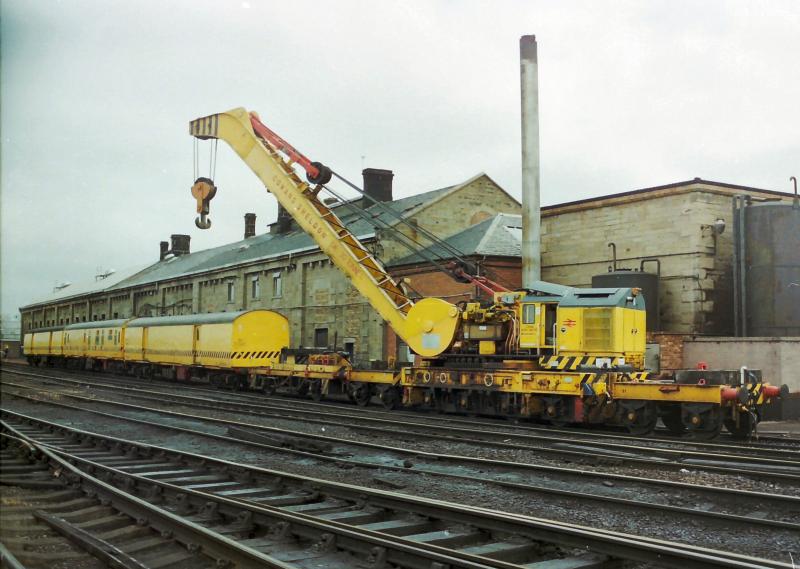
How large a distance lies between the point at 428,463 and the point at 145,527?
15.5 ft

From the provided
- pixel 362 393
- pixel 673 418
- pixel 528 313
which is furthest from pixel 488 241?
pixel 673 418

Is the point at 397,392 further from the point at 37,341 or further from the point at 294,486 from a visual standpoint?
the point at 37,341

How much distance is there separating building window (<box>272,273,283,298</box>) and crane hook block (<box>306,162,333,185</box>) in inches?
726

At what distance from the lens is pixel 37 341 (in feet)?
160

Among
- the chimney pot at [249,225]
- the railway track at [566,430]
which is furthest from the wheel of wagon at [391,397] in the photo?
the chimney pot at [249,225]

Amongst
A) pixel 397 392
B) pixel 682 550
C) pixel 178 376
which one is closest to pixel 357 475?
pixel 682 550

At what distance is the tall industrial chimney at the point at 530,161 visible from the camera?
24.0 meters

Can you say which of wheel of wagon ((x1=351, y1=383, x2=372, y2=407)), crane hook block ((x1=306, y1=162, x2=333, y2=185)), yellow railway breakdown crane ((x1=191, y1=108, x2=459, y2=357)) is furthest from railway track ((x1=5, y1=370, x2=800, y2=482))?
crane hook block ((x1=306, y1=162, x2=333, y2=185))

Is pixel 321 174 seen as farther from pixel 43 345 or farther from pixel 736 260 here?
pixel 43 345

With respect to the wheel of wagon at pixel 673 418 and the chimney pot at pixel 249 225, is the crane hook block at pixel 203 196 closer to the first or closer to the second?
the wheel of wagon at pixel 673 418

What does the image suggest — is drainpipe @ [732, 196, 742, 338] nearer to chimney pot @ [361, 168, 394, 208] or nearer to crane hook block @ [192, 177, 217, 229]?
crane hook block @ [192, 177, 217, 229]

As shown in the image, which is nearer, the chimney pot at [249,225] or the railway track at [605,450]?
the railway track at [605,450]

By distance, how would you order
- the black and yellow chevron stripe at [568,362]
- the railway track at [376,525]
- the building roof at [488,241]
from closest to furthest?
the railway track at [376,525] < the black and yellow chevron stripe at [568,362] < the building roof at [488,241]

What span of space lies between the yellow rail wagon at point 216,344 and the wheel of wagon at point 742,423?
1629 cm
